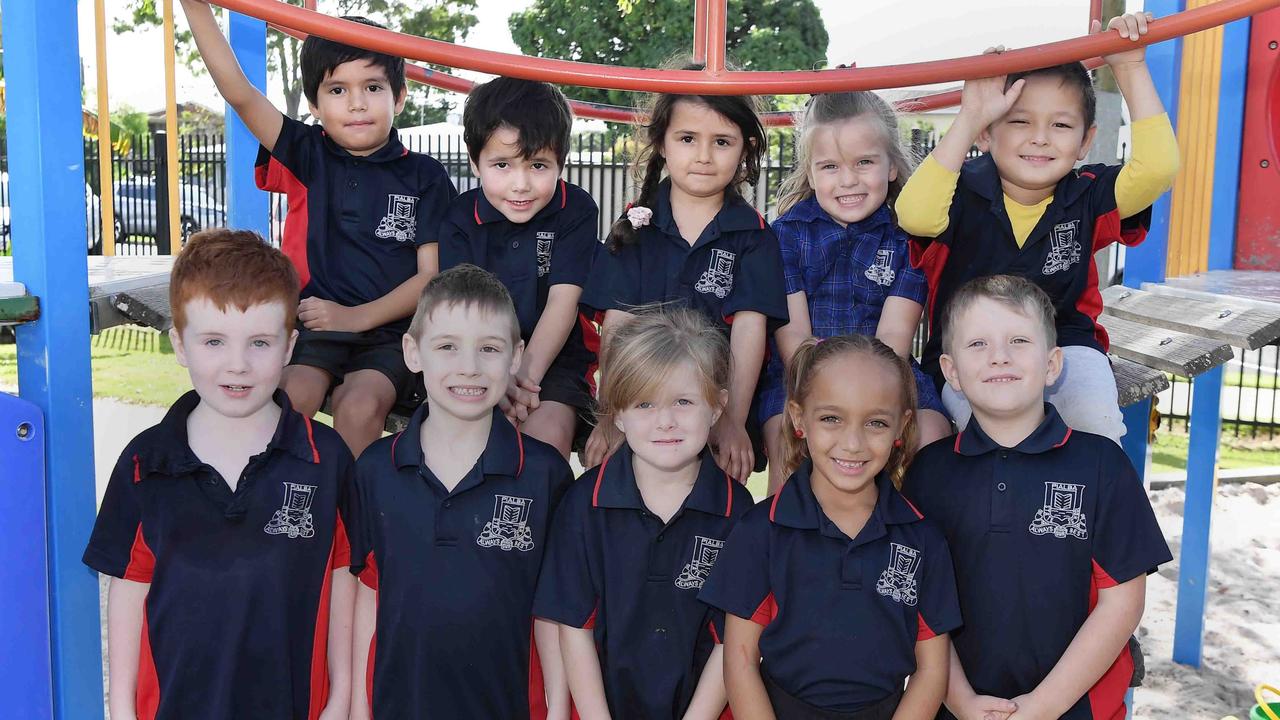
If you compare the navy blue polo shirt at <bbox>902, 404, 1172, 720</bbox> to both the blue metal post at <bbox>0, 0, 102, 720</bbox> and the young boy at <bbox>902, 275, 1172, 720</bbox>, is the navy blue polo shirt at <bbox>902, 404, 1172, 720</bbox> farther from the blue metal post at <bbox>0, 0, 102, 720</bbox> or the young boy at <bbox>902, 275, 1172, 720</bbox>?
the blue metal post at <bbox>0, 0, 102, 720</bbox>

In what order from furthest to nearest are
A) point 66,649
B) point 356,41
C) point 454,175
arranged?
point 454,175
point 66,649
point 356,41

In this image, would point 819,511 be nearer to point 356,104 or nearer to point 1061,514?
point 1061,514

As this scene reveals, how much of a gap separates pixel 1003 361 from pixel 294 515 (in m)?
1.48

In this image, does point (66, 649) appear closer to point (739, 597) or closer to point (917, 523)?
point (739, 597)

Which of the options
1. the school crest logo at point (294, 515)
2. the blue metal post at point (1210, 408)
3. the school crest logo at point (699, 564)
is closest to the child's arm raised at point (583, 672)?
Answer: the school crest logo at point (699, 564)

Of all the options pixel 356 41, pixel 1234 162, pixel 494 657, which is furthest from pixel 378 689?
pixel 1234 162

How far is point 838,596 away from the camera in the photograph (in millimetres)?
2205

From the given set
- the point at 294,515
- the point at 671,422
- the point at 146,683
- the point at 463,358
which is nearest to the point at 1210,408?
the point at 671,422

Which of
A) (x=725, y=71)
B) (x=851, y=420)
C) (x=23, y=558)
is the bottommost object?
(x=23, y=558)

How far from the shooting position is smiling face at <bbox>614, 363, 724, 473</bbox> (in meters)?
2.35

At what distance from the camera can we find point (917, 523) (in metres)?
2.25

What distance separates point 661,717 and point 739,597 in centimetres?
33

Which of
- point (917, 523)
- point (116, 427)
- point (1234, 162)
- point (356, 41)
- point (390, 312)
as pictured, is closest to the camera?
point (356, 41)

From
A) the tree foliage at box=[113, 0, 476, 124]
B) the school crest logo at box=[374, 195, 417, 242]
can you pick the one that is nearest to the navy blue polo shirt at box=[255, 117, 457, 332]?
the school crest logo at box=[374, 195, 417, 242]
